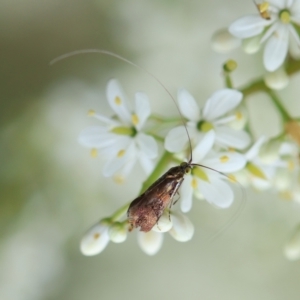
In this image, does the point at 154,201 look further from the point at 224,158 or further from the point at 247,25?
the point at 247,25

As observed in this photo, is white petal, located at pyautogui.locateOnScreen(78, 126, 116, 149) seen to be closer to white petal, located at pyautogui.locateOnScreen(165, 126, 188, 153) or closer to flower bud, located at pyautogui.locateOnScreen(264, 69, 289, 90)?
white petal, located at pyautogui.locateOnScreen(165, 126, 188, 153)

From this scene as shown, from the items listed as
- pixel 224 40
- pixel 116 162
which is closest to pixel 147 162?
pixel 116 162

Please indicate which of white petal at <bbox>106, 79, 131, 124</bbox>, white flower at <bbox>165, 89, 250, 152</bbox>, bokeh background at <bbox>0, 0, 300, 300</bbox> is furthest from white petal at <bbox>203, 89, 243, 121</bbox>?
bokeh background at <bbox>0, 0, 300, 300</bbox>

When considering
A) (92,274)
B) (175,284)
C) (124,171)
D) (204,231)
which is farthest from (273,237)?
(124,171)

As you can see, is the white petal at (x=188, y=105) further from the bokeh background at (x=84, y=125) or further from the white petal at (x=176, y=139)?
the bokeh background at (x=84, y=125)

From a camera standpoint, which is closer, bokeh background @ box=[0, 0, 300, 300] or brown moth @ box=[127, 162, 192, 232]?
brown moth @ box=[127, 162, 192, 232]
